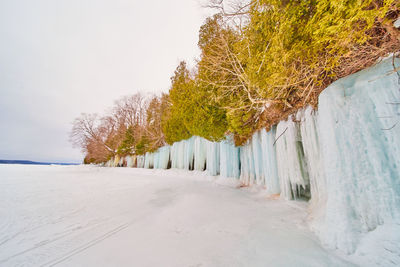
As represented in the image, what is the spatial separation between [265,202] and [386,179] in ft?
7.76

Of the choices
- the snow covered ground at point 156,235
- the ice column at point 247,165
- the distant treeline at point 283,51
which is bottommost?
the snow covered ground at point 156,235

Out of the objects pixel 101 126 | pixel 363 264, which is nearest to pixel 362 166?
pixel 363 264

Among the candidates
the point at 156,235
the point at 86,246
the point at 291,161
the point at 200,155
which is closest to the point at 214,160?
the point at 200,155

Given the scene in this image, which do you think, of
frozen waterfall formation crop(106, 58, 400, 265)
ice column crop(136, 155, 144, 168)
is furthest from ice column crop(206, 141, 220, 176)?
ice column crop(136, 155, 144, 168)

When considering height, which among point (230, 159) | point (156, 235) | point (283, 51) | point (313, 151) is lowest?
point (156, 235)

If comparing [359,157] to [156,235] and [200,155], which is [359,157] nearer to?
[156,235]

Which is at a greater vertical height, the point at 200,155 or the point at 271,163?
the point at 200,155

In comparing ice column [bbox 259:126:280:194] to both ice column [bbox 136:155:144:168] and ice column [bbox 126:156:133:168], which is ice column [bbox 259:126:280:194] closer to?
ice column [bbox 136:155:144:168]

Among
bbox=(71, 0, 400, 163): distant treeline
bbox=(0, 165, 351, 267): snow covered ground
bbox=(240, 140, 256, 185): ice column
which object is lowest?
bbox=(0, 165, 351, 267): snow covered ground

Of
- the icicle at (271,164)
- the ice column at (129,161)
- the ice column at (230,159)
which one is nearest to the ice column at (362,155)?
the icicle at (271,164)

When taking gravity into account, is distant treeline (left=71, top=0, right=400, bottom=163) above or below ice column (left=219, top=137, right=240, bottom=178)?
above

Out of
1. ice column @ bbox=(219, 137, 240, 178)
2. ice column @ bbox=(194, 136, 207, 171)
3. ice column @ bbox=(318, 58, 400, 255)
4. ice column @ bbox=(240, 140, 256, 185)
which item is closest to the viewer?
ice column @ bbox=(318, 58, 400, 255)

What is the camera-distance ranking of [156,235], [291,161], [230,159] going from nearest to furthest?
[156,235], [291,161], [230,159]

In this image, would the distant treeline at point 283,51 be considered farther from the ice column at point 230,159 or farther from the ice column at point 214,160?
the ice column at point 214,160
